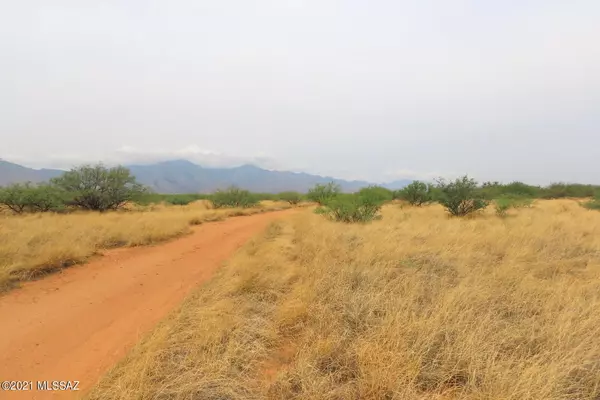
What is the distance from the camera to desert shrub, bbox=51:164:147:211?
22484 mm

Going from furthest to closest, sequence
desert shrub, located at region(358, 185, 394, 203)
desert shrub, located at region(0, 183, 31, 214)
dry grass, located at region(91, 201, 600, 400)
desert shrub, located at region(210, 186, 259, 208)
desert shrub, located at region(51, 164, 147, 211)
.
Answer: desert shrub, located at region(210, 186, 259, 208)
desert shrub, located at region(51, 164, 147, 211)
desert shrub, located at region(0, 183, 31, 214)
desert shrub, located at region(358, 185, 394, 203)
dry grass, located at region(91, 201, 600, 400)

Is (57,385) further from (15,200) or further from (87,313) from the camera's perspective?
(15,200)

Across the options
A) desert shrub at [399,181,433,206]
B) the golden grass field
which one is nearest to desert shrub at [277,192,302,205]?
desert shrub at [399,181,433,206]

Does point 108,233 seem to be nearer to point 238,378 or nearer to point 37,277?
point 37,277

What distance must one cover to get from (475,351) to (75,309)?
6.10 m

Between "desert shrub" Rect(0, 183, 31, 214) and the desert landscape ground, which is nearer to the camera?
the desert landscape ground

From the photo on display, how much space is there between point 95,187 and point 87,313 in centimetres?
2105

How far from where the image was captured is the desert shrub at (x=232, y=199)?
105 ft

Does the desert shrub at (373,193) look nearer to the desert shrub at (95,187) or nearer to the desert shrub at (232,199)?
the desert shrub at (232,199)

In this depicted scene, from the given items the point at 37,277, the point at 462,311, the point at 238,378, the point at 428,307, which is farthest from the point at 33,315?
the point at 462,311

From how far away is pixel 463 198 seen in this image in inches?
731

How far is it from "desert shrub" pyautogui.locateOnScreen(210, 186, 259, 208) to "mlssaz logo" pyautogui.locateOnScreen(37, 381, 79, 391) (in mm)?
27994

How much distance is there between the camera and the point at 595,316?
420 centimetres

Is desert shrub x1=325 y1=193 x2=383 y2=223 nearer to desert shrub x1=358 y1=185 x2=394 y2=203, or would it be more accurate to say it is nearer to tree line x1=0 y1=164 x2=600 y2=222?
tree line x1=0 y1=164 x2=600 y2=222
